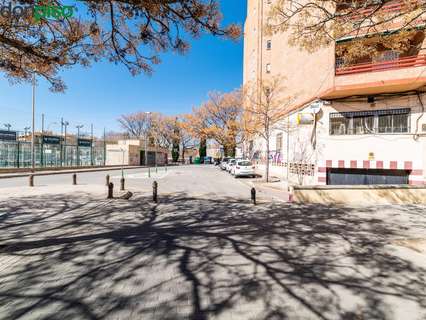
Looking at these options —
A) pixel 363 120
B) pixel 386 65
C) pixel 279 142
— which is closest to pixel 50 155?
pixel 279 142

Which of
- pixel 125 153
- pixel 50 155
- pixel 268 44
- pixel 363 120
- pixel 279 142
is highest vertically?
pixel 268 44

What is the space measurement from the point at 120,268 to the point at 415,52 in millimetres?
15929

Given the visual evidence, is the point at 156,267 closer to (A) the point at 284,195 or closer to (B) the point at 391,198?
(A) the point at 284,195

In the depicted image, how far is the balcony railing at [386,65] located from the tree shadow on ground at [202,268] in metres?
7.51

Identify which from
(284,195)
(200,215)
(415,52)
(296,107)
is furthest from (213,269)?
(415,52)

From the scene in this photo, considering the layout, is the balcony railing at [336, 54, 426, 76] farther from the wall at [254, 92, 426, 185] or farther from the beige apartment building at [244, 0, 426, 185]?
the wall at [254, 92, 426, 185]

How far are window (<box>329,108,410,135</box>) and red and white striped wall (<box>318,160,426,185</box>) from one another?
1.60m

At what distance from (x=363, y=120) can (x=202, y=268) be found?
12002mm

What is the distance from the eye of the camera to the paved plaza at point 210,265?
9.16ft

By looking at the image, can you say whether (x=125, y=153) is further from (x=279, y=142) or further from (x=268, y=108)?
(x=268, y=108)

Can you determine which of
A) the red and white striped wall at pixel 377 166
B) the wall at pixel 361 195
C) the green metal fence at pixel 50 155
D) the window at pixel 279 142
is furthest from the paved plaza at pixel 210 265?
the green metal fence at pixel 50 155

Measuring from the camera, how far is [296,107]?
14922 millimetres

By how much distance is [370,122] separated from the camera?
1127 cm

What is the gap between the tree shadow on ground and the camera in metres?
2.79
